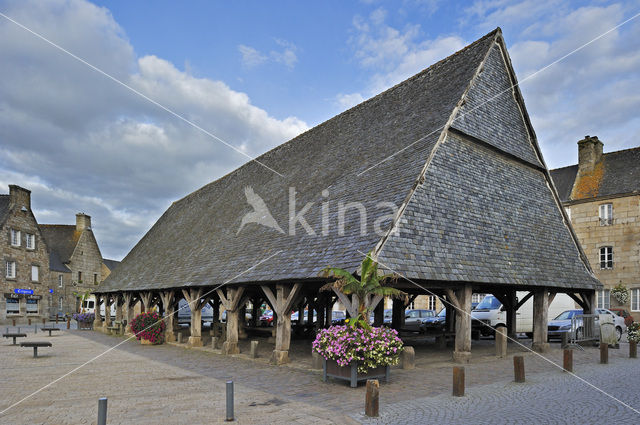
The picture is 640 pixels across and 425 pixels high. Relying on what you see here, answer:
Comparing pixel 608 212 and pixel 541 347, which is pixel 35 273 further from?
pixel 608 212

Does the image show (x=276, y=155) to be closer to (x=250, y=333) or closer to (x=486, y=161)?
(x=250, y=333)

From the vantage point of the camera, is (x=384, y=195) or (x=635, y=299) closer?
(x=384, y=195)

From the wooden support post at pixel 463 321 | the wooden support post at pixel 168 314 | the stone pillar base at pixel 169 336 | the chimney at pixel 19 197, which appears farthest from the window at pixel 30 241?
the wooden support post at pixel 463 321

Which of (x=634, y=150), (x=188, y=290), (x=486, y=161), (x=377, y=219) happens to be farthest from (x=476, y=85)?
(x=634, y=150)

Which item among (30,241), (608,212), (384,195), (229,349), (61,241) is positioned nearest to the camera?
(384,195)

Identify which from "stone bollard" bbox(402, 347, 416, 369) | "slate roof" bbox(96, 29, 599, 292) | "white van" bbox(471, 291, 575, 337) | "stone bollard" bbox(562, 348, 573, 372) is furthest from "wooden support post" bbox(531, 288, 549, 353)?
"stone bollard" bbox(402, 347, 416, 369)

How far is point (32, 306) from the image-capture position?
126 feet

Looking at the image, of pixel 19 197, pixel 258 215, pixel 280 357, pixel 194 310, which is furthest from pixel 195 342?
pixel 19 197

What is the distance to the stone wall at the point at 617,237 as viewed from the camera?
91.6 feet

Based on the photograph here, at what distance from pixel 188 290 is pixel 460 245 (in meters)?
9.63

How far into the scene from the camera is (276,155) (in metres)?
22.7

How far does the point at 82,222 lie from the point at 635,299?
48.8m

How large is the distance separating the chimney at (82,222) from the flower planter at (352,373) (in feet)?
154

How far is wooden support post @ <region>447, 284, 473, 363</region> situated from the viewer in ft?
37.8
